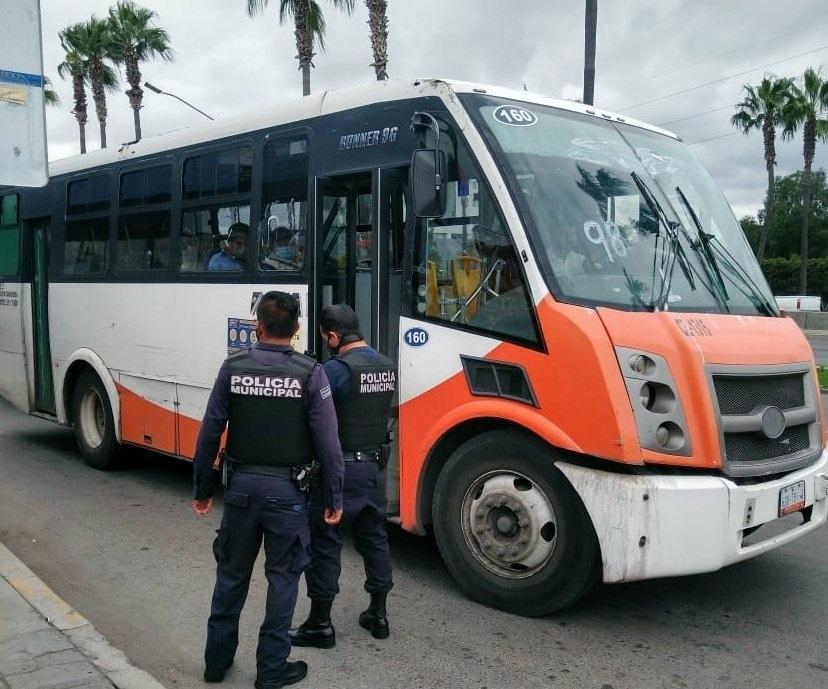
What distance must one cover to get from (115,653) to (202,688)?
1.80ft

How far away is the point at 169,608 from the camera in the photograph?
4.93 meters

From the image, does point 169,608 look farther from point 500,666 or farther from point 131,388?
point 131,388

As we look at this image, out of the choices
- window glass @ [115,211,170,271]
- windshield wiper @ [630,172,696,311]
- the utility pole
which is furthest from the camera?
the utility pole

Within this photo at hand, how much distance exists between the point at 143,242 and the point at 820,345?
82.6ft

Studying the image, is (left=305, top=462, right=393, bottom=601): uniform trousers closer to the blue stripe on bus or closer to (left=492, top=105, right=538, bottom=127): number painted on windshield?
(left=492, top=105, right=538, bottom=127): number painted on windshield

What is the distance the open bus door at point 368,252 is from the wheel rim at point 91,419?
12.3ft

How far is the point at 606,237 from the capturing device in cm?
480

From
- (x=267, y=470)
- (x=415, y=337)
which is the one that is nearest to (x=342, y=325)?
(x=415, y=337)

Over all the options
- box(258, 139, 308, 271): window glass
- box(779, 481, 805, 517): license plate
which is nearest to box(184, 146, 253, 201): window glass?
box(258, 139, 308, 271): window glass

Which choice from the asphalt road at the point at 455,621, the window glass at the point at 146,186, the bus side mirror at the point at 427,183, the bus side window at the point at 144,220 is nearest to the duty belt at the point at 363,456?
the asphalt road at the point at 455,621

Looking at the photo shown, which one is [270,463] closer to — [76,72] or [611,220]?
[611,220]

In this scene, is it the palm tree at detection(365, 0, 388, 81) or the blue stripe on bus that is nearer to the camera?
the blue stripe on bus

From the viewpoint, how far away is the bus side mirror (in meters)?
4.89

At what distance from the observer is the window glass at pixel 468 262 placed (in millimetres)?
4773
